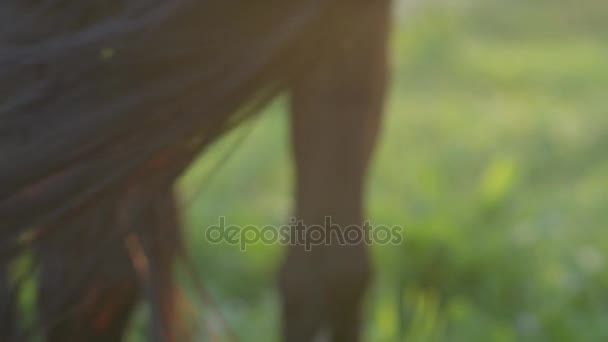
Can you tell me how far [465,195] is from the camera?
1.34 meters

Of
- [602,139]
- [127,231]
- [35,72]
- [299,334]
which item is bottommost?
[602,139]

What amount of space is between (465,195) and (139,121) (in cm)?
83

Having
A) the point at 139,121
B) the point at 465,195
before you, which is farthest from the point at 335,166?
the point at 465,195

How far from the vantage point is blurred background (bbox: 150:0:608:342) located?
104 cm

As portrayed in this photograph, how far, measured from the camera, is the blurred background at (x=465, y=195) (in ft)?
3.41

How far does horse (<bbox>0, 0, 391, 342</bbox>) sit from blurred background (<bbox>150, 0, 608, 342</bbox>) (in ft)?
0.16

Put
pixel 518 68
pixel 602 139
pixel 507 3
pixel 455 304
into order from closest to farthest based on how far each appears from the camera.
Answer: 1. pixel 455 304
2. pixel 602 139
3. pixel 518 68
4. pixel 507 3

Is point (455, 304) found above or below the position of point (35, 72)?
below

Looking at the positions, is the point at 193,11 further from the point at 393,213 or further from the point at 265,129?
the point at 265,129

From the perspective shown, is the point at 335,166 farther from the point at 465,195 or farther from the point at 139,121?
the point at 465,195

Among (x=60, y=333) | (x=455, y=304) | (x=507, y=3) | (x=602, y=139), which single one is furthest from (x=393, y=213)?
(x=507, y=3)

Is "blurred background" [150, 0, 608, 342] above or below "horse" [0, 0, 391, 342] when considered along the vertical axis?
below

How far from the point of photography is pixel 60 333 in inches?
25.6

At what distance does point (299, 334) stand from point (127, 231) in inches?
7.2
